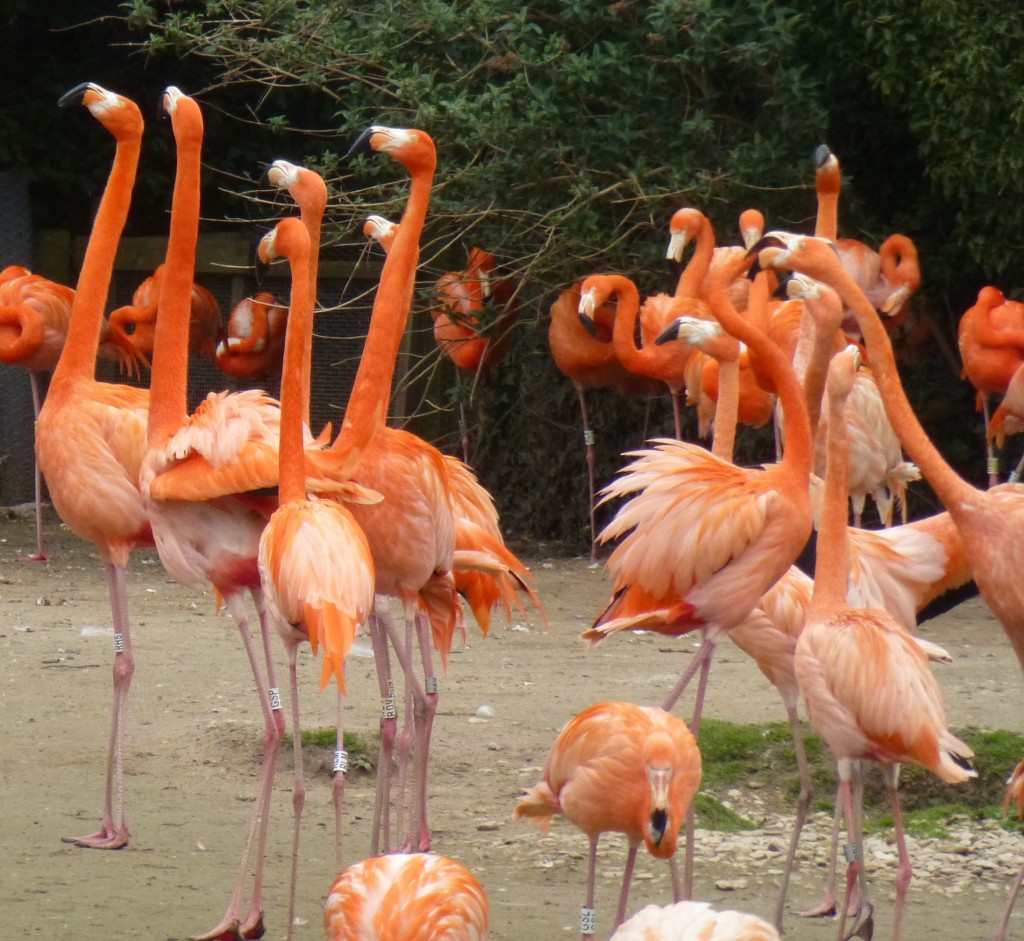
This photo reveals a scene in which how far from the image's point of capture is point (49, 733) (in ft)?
15.3

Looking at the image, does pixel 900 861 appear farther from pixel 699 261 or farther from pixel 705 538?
pixel 699 261

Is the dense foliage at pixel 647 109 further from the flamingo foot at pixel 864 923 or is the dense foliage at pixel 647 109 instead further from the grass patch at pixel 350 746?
the flamingo foot at pixel 864 923

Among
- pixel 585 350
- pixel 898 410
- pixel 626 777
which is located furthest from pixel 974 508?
pixel 585 350

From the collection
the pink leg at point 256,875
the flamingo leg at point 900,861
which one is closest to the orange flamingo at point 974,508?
the flamingo leg at point 900,861

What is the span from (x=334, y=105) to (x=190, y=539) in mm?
6602

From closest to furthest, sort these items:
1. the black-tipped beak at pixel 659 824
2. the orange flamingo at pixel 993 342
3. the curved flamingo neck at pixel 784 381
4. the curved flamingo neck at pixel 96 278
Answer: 1. the black-tipped beak at pixel 659 824
2. the curved flamingo neck at pixel 784 381
3. the curved flamingo neck at pixel 96 278
4. the orange flamingo at pixel 993 342

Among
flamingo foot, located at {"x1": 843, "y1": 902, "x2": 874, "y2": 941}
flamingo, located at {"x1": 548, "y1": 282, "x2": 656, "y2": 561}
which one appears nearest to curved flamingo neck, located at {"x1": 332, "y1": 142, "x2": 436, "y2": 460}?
flamingo foot, located at {"x1": 843, "y1": 902, "x2": 874, "y2": 941}

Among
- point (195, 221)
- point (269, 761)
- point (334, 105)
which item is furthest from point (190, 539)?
point (334, 105)

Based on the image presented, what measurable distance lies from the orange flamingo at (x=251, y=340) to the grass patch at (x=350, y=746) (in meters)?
4.39

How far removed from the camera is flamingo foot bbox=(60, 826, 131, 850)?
371cm

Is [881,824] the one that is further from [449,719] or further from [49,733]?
[49,733]

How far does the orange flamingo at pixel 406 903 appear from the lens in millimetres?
2572

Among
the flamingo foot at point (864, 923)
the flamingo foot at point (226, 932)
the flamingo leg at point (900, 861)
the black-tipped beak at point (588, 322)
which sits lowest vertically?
the flamingo foot at point (226, 932)

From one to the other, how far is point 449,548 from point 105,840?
3.64ft
